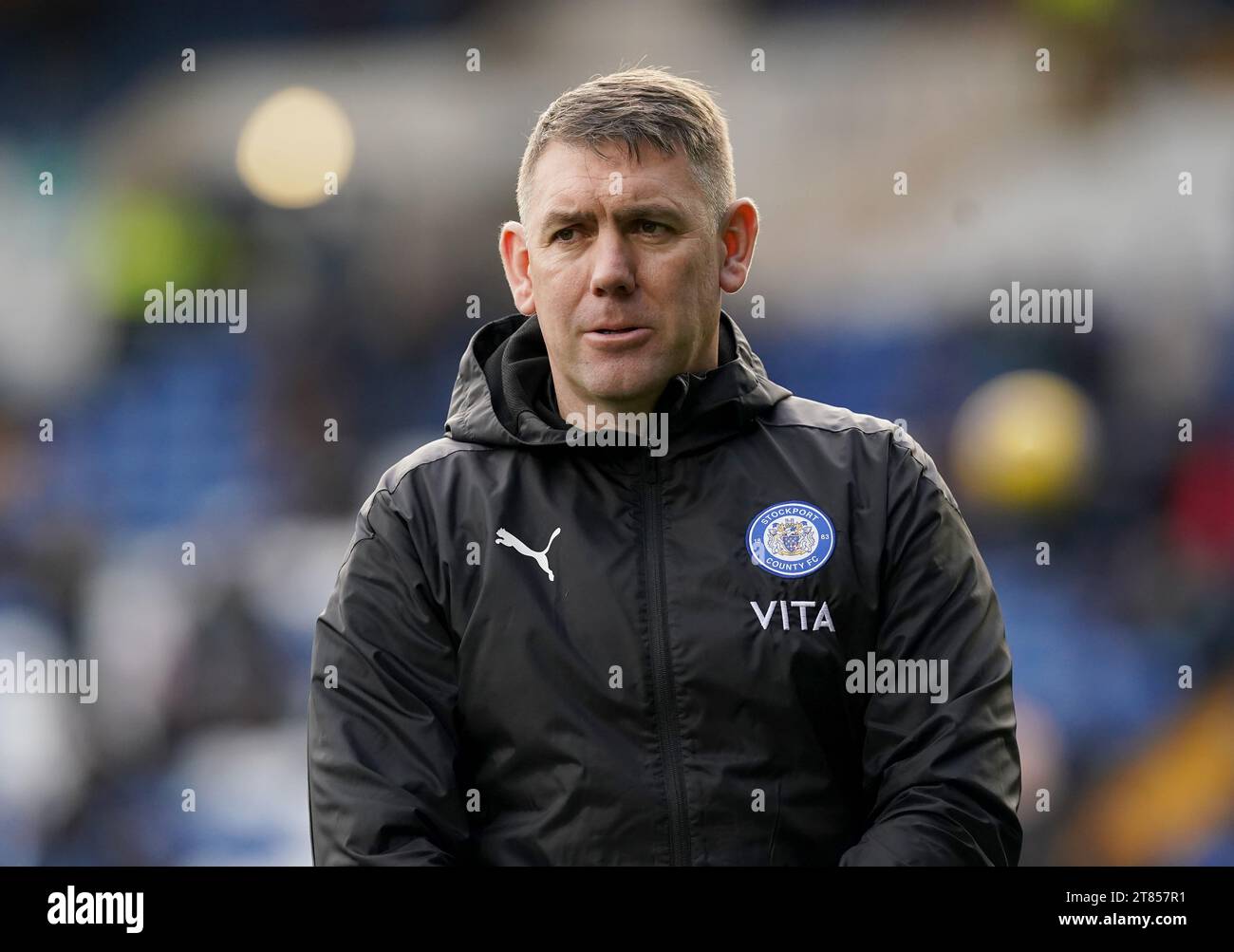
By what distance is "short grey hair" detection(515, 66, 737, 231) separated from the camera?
1.96 metres

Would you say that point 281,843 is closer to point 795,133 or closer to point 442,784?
point 442,784

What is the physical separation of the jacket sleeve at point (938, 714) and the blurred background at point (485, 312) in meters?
2.19

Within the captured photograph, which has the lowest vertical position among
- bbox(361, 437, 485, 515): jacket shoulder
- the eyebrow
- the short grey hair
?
bbox(361, 437, 485, 515): jacket shoulder

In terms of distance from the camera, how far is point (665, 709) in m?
1.86

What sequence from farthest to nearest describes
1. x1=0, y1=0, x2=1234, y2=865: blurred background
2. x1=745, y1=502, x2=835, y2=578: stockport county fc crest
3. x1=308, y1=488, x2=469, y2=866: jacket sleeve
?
1. x1=0, y1=0, x2=1234, y2=865: blurred background
2. x1=745, y1=502, x2=835, y2=578: stockport county fc crest
3. x1=308, y1=488, x2=469, y2=866: jacket sleeve

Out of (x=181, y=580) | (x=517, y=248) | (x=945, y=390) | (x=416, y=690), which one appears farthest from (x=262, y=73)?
(x=416, y=690)

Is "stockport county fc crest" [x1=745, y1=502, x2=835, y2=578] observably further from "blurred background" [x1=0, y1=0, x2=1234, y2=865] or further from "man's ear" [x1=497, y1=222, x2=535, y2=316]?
"blurred background" [x1=0, y1=0, x2=1234, y2=865]

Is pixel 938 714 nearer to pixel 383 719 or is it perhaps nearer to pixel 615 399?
pixel 615 399

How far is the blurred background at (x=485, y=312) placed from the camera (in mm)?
4027

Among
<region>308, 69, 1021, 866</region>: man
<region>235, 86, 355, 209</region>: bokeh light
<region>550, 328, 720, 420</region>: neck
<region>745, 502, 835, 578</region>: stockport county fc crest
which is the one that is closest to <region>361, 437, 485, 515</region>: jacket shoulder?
<region>308, 69, 1021, 866</region>: man

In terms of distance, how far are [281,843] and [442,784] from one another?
2103 millimetres

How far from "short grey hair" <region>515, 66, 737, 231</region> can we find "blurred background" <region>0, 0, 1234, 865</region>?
6.96 ft

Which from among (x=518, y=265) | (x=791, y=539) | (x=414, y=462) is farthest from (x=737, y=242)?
(x=414, y=462)

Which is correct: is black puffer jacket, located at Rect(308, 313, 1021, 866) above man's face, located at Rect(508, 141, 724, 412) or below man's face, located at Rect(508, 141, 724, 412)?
below
